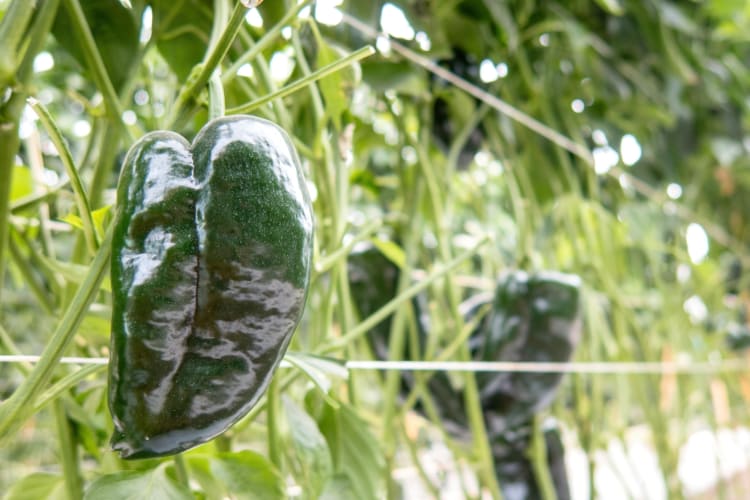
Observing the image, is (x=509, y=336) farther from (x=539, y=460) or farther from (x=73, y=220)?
(x=73, y=220)

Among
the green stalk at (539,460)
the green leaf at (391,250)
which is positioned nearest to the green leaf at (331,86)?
the green leaf at (391,250)

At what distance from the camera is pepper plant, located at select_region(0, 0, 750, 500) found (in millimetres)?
318

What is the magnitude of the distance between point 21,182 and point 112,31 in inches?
6.8

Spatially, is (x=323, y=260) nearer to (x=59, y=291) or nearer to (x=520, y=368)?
(x=59, y=291)

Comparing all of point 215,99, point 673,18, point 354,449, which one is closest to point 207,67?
point 215,99

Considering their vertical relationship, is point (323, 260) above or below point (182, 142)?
below

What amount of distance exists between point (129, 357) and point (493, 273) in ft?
2.32

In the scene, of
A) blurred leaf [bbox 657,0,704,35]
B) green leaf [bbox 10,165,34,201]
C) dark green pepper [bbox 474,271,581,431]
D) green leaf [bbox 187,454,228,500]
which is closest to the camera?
green leaf [bbox 187,454,228,500]

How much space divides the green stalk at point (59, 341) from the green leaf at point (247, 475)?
0.30ft

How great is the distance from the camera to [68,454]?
37 centimetres

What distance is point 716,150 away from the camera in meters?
1.02

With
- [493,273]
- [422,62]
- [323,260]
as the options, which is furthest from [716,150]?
[323,260]

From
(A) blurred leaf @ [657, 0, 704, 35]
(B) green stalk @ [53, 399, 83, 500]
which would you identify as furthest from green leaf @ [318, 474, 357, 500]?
(A) blurred leaf @ [657, 0, 704, 35]

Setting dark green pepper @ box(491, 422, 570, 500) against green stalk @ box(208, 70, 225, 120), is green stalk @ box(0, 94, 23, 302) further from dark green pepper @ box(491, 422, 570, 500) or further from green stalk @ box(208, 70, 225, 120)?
dark green pepper @ box(491, 422, 570, 500)
